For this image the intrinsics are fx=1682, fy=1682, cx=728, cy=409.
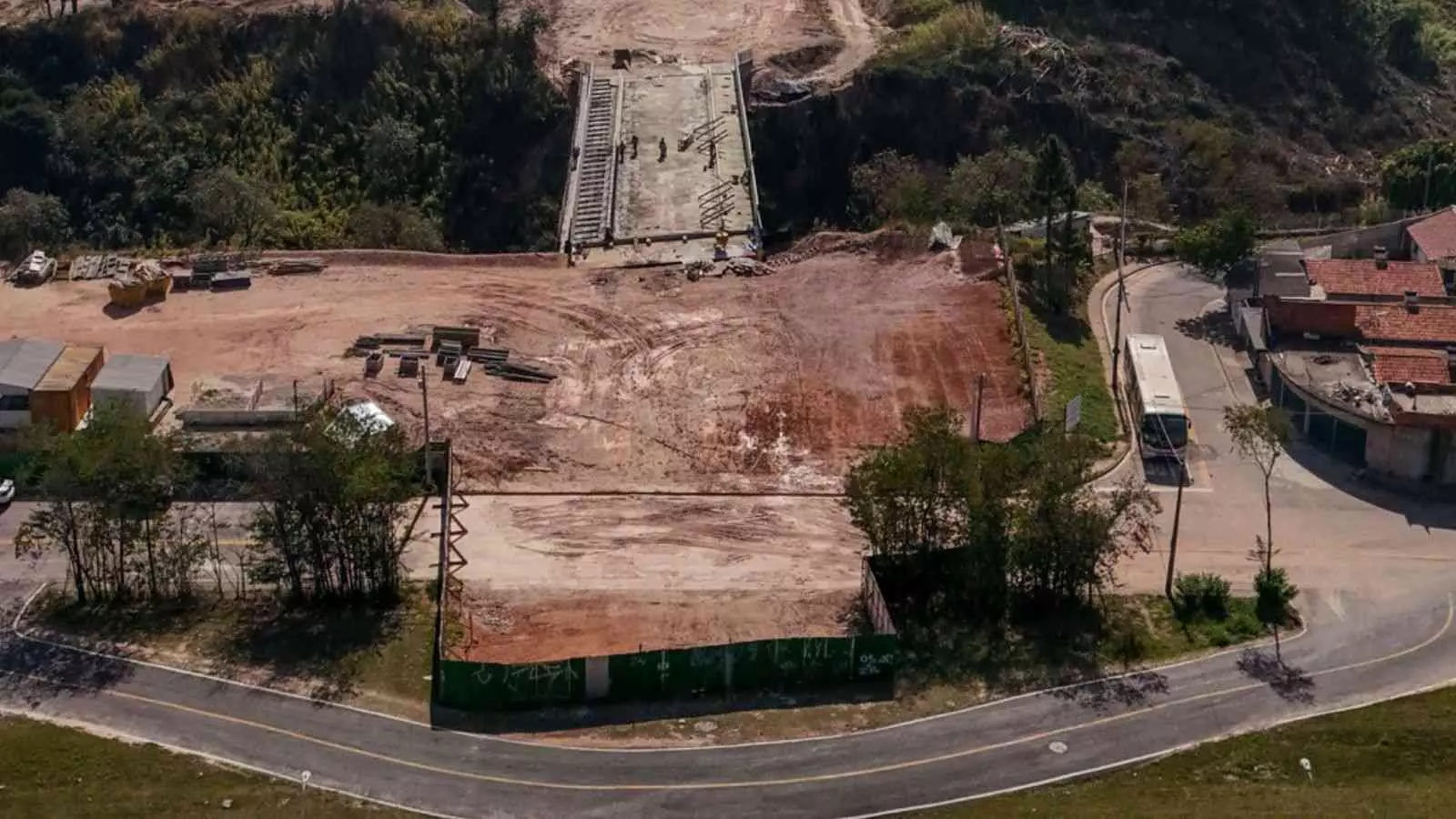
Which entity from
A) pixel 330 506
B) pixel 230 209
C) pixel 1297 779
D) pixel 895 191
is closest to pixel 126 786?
pixel 330 506

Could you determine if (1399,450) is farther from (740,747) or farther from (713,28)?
(713,28)

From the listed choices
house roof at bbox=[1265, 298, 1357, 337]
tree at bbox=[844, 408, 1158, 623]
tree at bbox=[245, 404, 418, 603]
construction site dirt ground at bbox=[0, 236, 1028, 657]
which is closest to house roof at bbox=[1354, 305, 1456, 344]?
house roof at bbox=[1265, 298, 1357, 337]

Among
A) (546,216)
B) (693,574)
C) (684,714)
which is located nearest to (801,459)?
(693,574)

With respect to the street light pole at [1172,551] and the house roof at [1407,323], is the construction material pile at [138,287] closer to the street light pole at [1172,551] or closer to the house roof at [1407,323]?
the street light pole at [1172,551]

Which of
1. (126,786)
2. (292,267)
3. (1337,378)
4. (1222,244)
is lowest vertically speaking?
(126,786)

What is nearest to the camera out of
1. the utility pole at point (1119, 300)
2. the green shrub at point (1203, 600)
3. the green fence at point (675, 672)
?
the green fence at point (675, 672)

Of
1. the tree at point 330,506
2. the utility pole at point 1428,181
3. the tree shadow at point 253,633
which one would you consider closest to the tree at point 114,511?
the tree shadow at point 253,633
